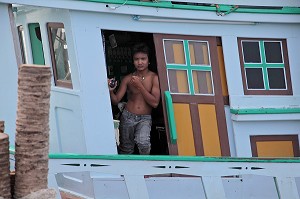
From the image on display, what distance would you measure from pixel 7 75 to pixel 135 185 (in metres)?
1.38

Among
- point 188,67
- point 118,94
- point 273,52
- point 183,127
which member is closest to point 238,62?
point 273,52

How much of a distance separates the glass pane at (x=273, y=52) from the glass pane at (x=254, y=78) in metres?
0.14

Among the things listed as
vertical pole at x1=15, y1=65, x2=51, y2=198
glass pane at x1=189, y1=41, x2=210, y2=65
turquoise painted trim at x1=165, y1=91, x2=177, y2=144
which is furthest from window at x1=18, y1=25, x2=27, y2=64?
vertical pole at x1=15, y1=65, x2=51, y2=198

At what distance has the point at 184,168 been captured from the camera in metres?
6.94

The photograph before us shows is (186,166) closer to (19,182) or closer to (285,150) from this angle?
(285,150)

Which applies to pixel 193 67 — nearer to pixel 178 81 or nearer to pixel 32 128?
pixel 178 81

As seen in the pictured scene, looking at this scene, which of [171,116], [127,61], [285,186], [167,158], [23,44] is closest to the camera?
[167,158]

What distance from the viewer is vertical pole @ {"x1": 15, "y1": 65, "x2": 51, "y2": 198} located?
4.34 metres

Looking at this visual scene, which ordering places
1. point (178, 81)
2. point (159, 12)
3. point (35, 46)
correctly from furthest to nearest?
point (35, 46)
point (178, 81)
point (159, 12)

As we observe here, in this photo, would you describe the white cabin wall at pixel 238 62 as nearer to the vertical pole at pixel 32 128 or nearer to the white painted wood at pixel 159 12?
the white painted wood at pixel 159 12

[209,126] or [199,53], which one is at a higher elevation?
[199,53]

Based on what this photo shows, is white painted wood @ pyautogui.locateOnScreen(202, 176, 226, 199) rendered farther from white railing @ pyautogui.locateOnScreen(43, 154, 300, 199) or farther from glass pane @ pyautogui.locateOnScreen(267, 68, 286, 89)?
glass pane @ pyautogui.locateOnScreen(267, 68, 286, 89)

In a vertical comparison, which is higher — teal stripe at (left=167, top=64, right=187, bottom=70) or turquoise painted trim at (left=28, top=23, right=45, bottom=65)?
turquoise painted trim at (left=28, top=23, right=45, bottom=65)

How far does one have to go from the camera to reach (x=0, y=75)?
7.13m
